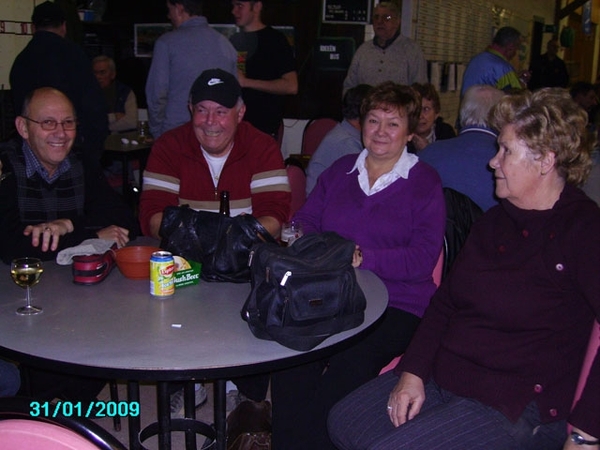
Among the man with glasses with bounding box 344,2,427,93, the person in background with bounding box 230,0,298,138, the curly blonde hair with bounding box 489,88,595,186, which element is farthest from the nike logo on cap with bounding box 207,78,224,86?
the man with glasses with bounding box 344,2,427,93

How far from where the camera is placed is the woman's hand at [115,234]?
96.0 inches

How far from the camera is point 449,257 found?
2.57 meters

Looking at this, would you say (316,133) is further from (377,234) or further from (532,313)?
(532,313)

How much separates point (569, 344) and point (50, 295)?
146cm

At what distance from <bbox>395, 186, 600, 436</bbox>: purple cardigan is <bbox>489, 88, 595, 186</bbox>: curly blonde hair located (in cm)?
7

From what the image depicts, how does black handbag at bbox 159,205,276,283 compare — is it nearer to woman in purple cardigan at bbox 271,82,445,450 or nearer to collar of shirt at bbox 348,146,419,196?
woman in purple cardigan at bbox 271,82,445,450

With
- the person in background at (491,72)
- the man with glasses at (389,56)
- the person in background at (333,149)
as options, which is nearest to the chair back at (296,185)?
the person in background at (333,149)

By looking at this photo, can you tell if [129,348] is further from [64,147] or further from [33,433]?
[64,147]

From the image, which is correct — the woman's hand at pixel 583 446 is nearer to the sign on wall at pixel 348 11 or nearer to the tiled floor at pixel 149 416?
the tiled floor at pixel 149 416

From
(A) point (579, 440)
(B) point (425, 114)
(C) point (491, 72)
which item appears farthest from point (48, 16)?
(A) point (579, 440)

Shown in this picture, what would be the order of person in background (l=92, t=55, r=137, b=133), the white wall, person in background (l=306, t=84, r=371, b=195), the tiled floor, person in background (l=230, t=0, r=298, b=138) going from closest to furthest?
the tiled floor < person in background (l=306, t=84, r=371, b=195) < person in background (l=230, t=0, r=298, b=138) < the white wall < person in background (l=92, t=55, r=137, b=133)

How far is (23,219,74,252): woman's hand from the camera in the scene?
2264 millimetres

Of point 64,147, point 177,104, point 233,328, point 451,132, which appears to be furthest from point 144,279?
point 451,132

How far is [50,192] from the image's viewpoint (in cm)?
253
